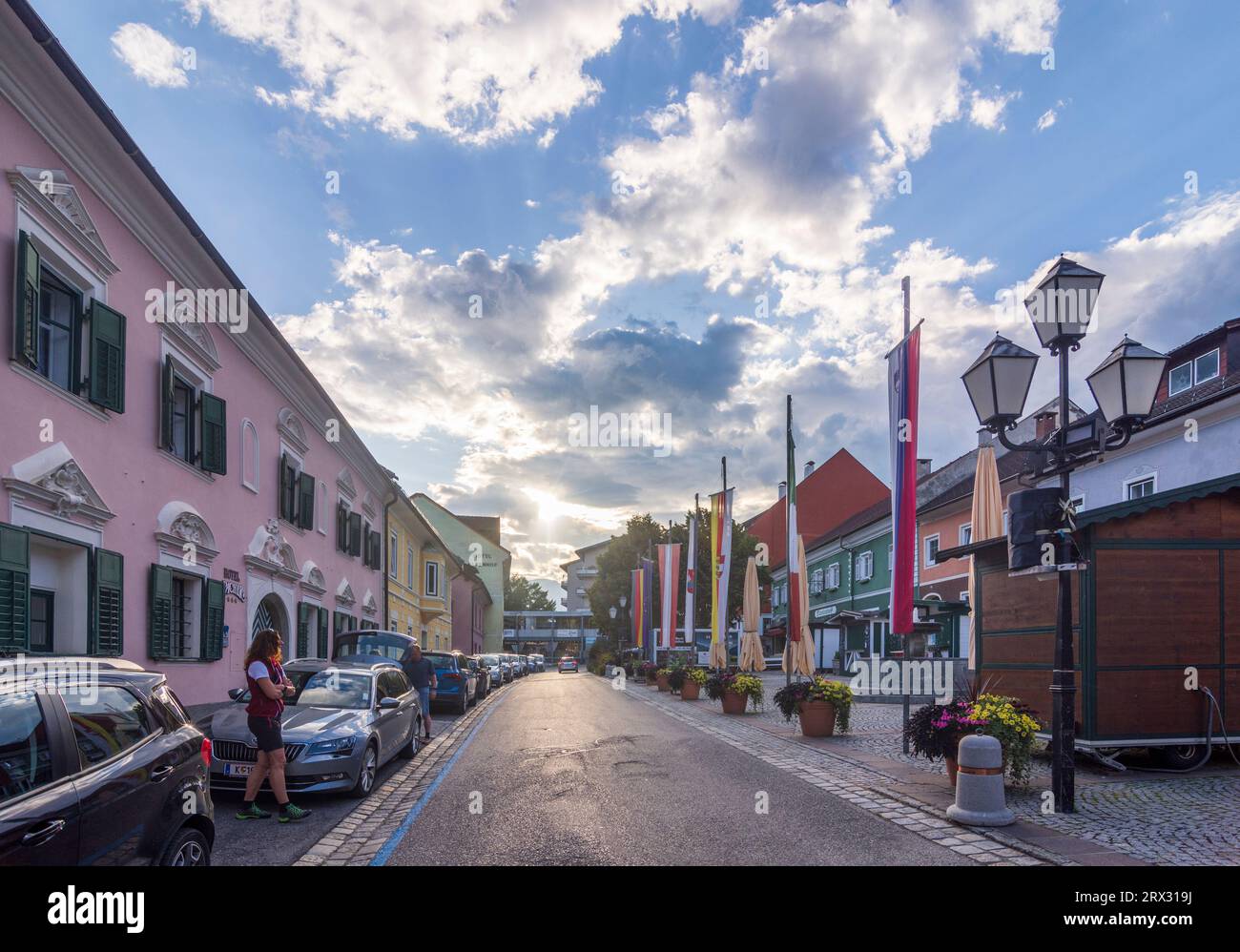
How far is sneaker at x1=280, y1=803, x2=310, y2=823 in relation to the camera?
8375mm

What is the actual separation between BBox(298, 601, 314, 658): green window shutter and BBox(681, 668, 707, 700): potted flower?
11.3 m

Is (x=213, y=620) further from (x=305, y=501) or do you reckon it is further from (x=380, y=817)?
(x=380, y=817)

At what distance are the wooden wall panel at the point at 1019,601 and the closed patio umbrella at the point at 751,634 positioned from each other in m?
12.2

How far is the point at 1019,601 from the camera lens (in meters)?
12.5

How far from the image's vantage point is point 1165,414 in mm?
20609

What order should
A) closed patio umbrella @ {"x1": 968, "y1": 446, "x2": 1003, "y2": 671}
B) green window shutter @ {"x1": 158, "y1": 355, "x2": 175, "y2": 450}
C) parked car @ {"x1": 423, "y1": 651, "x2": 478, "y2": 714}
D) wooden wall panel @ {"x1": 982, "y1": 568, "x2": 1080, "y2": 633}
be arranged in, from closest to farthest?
wooden wall panel @ {"x1": 982, "y1": 568, "x2": 1080, "y2": 633}, green window shutter @ {"x1": 158, "y1": 355, "x2": 175, "y2": 450}, closed patio umbrella @ {"x1": 968, "y1": 446, "x2": 1003, "y2": 671}, parked car @ {"x1": 423, "y1": 651, "x2": 478, "y2": 714}

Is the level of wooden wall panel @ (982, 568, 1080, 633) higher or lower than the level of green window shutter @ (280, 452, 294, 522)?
lower

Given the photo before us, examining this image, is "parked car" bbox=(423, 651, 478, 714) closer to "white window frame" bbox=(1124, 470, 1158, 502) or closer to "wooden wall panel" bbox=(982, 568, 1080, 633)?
"wooden wall panel" bbox=(982, 568, 1080, 633)

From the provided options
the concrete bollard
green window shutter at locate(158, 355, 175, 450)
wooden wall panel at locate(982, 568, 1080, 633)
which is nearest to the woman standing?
the concrete bollard

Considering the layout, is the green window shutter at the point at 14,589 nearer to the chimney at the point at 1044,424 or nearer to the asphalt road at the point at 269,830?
the asphalt road at the point at 269,830

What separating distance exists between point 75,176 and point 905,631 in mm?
12257

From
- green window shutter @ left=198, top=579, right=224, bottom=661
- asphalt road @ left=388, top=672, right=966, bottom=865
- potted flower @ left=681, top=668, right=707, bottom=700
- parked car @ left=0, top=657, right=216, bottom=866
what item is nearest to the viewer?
parked car @ left=0, top=657, right=216, bottom=866
